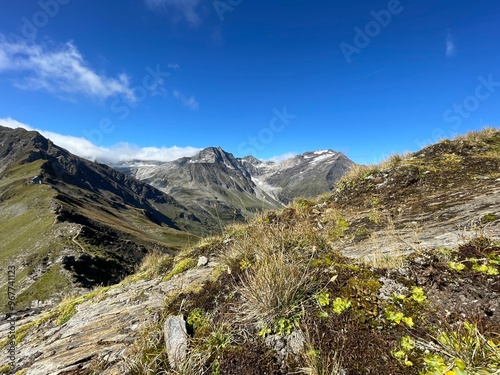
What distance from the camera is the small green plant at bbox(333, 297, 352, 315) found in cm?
421

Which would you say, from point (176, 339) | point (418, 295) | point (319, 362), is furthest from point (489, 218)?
point (176, 339)

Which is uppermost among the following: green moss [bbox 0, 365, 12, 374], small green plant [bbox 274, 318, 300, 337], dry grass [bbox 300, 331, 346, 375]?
small green plant [bbox 274, 318, 300, 337]

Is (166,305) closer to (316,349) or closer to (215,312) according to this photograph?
(215,312)

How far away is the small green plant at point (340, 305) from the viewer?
13.8 ft

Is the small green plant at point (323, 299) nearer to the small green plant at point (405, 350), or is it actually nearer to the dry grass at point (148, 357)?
the small green plant at point (405, 350)

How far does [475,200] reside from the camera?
27.8 feet

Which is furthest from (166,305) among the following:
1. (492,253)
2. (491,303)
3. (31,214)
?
(31,214)

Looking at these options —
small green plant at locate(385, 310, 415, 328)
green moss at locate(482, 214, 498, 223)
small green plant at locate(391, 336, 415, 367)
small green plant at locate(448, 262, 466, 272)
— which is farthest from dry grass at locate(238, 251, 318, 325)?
green moss at locate(482, 214, 498, 223)

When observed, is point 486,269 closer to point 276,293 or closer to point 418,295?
point 418,295

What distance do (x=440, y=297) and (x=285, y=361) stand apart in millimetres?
2439

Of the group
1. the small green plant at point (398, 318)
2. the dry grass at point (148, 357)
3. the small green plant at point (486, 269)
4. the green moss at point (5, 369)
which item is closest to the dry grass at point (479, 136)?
the small green plant at point (486, 269)

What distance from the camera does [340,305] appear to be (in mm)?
4289

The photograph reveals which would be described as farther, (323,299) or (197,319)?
(197,319)

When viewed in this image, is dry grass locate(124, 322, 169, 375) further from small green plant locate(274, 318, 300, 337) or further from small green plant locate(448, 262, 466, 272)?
A: small green plant locate(448, 262, 466, 272)
